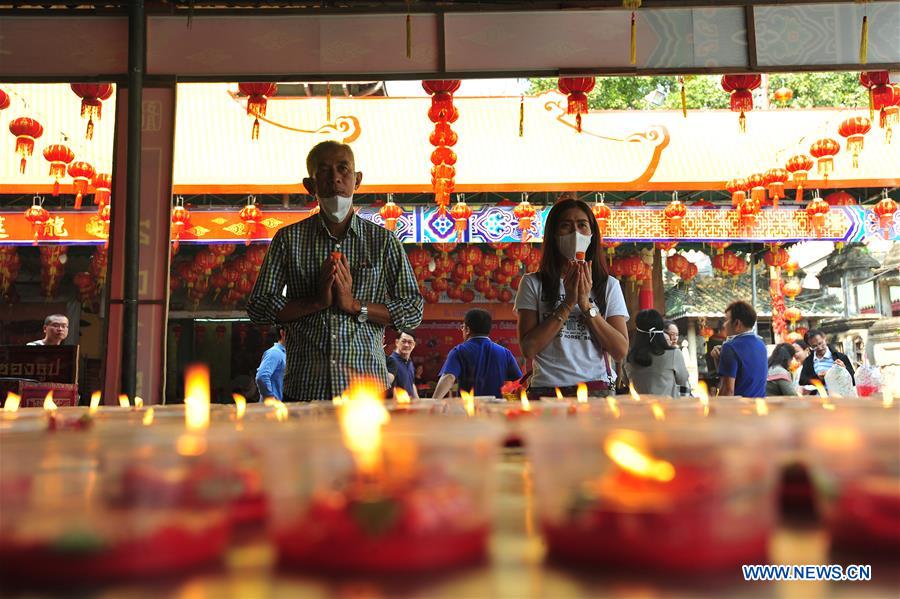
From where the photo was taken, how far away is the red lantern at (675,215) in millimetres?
8453

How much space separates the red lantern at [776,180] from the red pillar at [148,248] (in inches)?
218

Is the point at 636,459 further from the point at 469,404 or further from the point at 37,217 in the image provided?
the point at 37,217

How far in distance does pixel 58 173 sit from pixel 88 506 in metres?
6.89

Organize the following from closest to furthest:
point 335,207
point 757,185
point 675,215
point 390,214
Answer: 1. point 335,207
2. point 757,185
3. point 390,214
4. point 675,215

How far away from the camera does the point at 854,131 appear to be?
6.62 metres

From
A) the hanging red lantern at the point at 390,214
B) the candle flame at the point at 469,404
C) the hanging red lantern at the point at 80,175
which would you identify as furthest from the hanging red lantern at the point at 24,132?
the candle flame at the point at 469,404

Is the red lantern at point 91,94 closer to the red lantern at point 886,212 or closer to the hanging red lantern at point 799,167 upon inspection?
the hanging red lantern at point 799,167

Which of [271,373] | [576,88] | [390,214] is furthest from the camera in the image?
Answer: [390,214]

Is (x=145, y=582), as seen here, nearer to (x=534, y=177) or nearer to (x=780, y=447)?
(x=780, y=447)

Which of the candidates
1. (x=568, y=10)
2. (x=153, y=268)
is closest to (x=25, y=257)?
(x=153, y=268)

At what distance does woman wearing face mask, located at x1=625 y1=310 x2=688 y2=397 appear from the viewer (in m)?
4.73

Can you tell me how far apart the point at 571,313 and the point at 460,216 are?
19.2 feet

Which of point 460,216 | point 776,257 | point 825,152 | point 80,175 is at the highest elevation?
point 825,152

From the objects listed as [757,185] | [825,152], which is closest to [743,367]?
[825,152]
